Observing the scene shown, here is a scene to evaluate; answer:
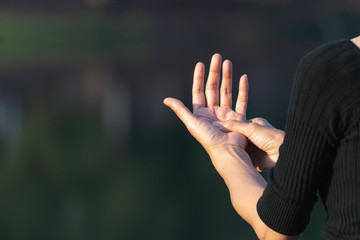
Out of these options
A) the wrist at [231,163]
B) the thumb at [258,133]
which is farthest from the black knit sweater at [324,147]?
the thumb at [258,133]

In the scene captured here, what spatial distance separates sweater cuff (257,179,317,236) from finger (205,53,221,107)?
371mm

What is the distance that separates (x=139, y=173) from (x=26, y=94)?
27.8 feet

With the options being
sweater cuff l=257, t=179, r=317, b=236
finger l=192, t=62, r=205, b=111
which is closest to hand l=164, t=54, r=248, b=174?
finger l=192, t=62, r=205, b=111

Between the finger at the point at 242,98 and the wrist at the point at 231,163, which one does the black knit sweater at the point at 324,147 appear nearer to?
the wrist at the point at 231,163

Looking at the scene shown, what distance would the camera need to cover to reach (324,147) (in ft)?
1.84

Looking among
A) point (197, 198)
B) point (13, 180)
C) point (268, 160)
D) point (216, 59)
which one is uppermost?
point (216, 59)

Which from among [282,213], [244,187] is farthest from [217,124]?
[282,213]

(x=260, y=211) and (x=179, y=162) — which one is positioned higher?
(x=260, y=211)

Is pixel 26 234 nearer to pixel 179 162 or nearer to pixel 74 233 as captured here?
pixel 74 233

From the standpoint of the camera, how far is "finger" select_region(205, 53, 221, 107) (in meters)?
1.00

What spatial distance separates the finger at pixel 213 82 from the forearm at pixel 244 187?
0.57ft

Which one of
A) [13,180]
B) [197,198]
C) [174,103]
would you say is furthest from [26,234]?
[174,103]

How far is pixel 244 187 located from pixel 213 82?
0.30 m

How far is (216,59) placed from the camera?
997mm
